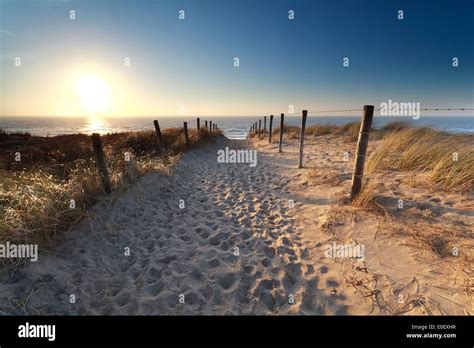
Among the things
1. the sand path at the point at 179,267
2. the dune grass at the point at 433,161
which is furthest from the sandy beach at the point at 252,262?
the dune grass at the point at 433,161

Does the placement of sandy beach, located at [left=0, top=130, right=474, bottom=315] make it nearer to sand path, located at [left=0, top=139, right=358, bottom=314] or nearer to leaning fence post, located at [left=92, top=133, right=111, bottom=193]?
sand path, located at [left=0, top=139, right=358, bottom=314]

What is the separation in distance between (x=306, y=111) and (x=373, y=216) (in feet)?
15.6

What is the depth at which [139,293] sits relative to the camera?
107 inches

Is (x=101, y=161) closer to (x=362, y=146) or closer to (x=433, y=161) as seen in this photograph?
(x=362, y=146)

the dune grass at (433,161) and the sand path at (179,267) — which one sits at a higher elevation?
the dune grass at (433,161)

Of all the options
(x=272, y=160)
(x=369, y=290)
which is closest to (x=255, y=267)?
(x=369, y=290)

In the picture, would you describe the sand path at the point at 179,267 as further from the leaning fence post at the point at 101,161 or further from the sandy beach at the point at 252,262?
the leaning fence post at the point at 101,161

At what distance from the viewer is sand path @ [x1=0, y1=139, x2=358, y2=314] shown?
2531mm

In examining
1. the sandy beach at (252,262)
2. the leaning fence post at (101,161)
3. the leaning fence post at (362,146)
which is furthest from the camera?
the leaning fence post at (101,161)

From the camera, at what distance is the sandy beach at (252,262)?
2.49 meters

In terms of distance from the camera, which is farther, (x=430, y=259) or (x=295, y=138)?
(x=295, y=138)

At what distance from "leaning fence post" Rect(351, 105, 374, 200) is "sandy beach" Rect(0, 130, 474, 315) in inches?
18.7

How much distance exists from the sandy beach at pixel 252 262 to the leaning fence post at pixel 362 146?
474mm
